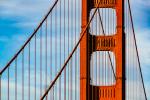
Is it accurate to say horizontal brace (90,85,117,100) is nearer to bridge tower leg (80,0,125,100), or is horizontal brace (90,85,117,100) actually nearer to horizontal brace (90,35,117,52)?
bridge tower leg (80,0,125,100)

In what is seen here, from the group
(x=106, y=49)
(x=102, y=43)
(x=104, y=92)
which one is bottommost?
(x=104, y=92)

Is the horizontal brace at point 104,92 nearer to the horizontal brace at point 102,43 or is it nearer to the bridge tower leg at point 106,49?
the bridge tower leg at point 106,49

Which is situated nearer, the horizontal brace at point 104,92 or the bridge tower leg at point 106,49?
the bridge tower leg at point 106,49

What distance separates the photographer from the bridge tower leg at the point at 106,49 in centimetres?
3591

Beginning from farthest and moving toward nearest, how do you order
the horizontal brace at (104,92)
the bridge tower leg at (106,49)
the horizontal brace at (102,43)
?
the horizontal brace at (102,43), the horizontal brace at (104,92), the bridge tower leg at (106,49)

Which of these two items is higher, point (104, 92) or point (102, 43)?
point (102, 43)

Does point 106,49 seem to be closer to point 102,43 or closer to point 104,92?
point 102,43

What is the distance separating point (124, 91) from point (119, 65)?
1287 millimetres

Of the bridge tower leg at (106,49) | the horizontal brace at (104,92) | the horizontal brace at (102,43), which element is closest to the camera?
the bridge tower leg at (106,49)

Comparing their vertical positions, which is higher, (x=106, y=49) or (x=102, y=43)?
(x=102, y=43)

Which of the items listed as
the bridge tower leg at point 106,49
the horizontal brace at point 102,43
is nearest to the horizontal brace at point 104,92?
the bridge tower leg at point 106,49

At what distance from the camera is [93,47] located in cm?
3712

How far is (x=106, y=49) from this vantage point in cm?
3731

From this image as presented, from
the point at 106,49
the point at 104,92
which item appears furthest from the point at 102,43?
the point at 104,92
